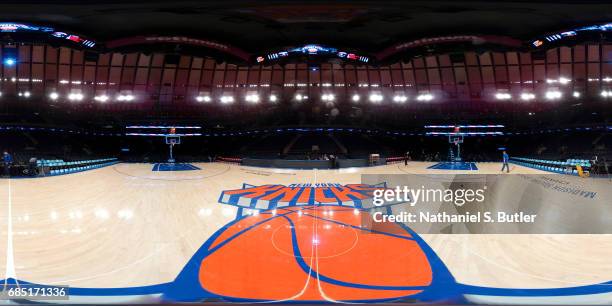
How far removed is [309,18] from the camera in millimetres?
2396

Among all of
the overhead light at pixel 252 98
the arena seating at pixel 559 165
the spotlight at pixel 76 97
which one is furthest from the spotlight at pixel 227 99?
the arena seating at pixel 559 165

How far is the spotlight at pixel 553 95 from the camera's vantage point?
38.3 ft

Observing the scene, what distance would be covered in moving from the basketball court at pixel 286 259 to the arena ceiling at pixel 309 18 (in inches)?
93.3

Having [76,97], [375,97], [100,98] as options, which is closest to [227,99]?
[100,98]

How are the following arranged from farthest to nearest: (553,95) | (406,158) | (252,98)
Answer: (406,158) → (553,95) → (252,98)

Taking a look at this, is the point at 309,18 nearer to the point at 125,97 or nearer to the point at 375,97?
the point at 125,97

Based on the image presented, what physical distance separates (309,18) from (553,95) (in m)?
15.4

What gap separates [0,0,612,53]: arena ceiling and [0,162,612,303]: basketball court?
93.3 inches

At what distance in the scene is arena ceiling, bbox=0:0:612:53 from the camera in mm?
2133

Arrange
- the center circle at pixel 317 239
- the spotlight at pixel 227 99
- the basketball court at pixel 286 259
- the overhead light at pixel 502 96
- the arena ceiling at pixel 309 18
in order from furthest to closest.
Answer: the overhead light at pixel 502 96 < the spotlight at pixel 227 99 < the center circle at pixel 317 239 < the basketball court at pixel 286 259 < the arena ceiling at pixel 309 18

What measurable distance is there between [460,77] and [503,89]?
8.81 ft

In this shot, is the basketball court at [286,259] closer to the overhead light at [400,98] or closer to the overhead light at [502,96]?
the overhead light at [400,98]

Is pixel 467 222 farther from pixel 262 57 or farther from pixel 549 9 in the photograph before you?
pixel 262 57

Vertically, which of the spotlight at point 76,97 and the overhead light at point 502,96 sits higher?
the overhead light at point 502,96
